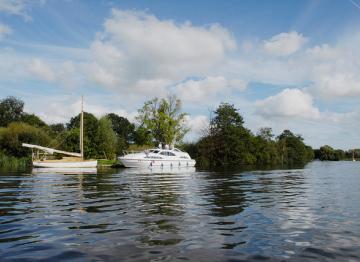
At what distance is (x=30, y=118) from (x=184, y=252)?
9718cm

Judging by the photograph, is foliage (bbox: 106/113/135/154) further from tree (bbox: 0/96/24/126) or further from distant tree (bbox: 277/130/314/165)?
distant tree (bbox: 277/130/314/165)

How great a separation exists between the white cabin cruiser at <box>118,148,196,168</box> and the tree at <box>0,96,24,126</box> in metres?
56.6

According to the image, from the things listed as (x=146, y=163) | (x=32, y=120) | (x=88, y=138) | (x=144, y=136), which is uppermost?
(x=32, y=120)

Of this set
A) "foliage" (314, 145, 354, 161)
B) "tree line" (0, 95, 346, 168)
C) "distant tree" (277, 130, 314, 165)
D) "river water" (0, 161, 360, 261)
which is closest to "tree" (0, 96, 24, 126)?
"tree line" (0, 95, 346, 168)

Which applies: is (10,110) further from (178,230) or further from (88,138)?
(178,230)

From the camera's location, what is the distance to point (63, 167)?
166 feet

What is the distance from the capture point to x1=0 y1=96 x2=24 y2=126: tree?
328 feet

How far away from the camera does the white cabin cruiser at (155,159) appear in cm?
5550

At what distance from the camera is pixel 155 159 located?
2227 inches

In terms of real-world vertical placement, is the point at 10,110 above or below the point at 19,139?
above

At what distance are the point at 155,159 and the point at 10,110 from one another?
212ft

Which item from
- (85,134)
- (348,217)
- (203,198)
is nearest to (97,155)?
(85,134)

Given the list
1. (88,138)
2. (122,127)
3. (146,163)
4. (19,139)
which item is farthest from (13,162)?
(122,127)

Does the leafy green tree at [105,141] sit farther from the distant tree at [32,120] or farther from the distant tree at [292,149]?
the distant tree at [292,149]
